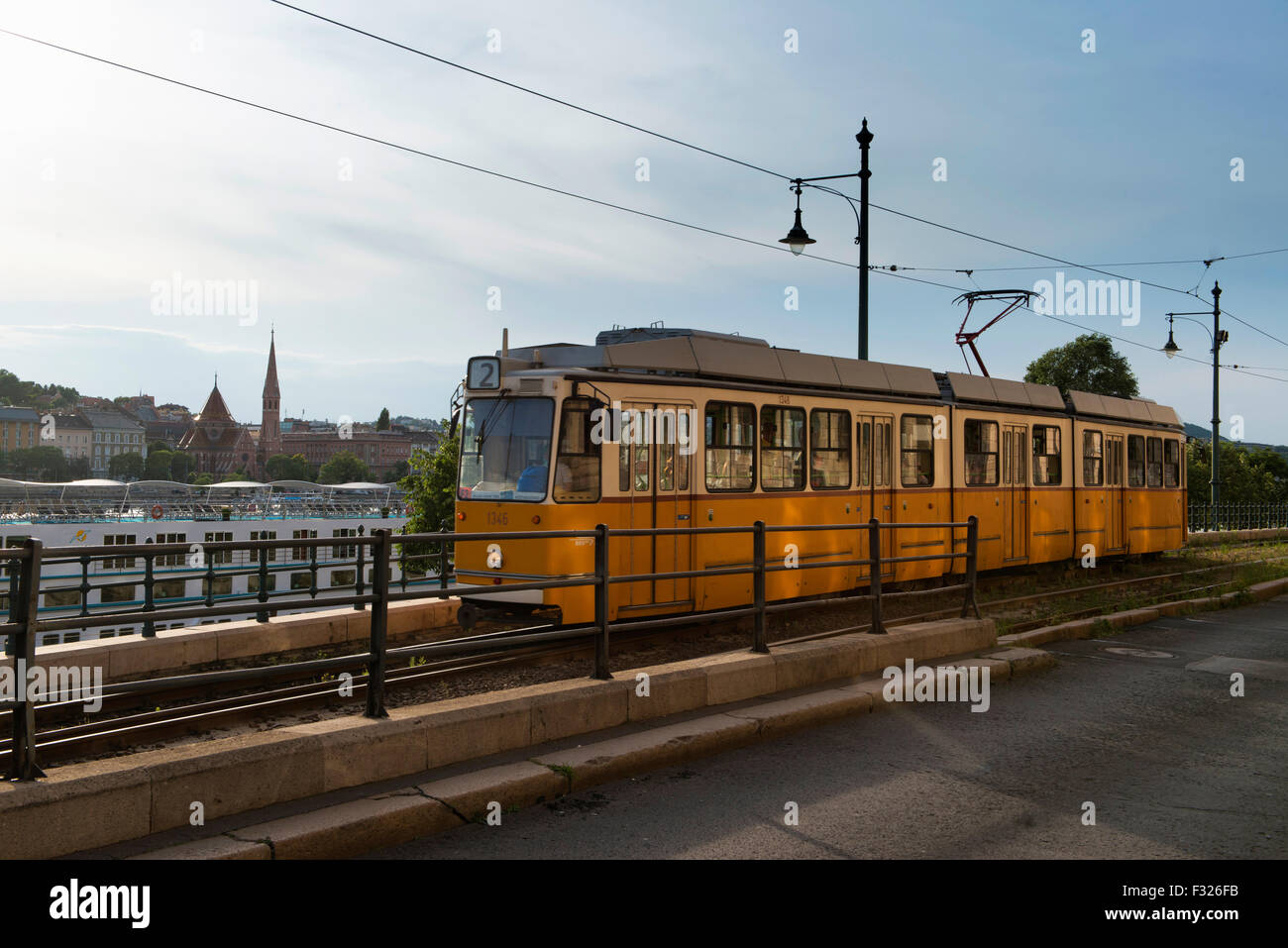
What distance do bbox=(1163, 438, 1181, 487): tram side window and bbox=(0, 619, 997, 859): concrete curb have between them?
19.0m

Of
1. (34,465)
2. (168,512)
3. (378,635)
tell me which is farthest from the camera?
(34,465)

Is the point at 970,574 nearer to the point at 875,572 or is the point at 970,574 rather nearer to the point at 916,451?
the point at 875,572

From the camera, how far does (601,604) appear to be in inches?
275

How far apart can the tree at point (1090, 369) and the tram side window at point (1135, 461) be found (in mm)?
57498

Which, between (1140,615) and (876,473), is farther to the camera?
(876,473)

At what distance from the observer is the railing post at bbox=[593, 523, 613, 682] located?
6.85m

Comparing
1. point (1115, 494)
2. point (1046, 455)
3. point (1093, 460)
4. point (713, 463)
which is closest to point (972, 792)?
point (713, 463)

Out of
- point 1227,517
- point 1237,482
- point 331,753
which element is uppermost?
point 1237,482

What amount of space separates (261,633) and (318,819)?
19.4ft

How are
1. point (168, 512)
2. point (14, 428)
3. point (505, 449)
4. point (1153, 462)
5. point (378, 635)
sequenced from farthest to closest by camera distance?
point (14, 428)
point (168, 512)
point (1153, 462)
point (505, 449)
point (378, 635)

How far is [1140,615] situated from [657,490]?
7052 millimetres

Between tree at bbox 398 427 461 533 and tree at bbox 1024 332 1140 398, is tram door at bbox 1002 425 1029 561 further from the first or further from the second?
tree at bbox 1024 332 1140 398
